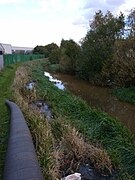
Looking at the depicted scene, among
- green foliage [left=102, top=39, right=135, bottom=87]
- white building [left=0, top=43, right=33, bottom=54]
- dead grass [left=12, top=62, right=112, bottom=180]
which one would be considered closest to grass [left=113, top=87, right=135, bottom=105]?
green foliage [left=102, top=39, right=135, bottom=87]

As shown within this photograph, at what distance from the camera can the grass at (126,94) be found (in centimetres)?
1596

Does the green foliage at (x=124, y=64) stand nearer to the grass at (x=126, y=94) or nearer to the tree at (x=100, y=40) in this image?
the grass at (x=126, y=94)

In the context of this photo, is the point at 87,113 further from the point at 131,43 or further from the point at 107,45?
the point at 107,45

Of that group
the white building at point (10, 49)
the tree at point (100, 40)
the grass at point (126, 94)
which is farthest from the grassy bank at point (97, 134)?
the white building at point (10, 49)

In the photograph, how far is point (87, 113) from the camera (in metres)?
10.9

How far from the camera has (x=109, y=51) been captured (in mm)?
24125

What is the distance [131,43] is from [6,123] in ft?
43.5

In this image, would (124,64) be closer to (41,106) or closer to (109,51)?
(109,51)

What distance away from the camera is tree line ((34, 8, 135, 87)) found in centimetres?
2009

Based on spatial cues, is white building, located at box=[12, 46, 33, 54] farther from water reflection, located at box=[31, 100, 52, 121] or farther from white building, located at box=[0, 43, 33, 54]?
water reflection, located at box=[31, 100, 52, 121]

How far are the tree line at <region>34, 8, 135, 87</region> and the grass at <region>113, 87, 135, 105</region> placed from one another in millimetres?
1402

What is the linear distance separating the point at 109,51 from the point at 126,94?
304 inches

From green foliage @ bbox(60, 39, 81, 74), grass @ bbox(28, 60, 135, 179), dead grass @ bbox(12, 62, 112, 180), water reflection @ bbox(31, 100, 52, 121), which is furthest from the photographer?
green foliage @ bbox(60, 39, 81, 74)

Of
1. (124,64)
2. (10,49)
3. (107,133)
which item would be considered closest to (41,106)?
(107,133)
